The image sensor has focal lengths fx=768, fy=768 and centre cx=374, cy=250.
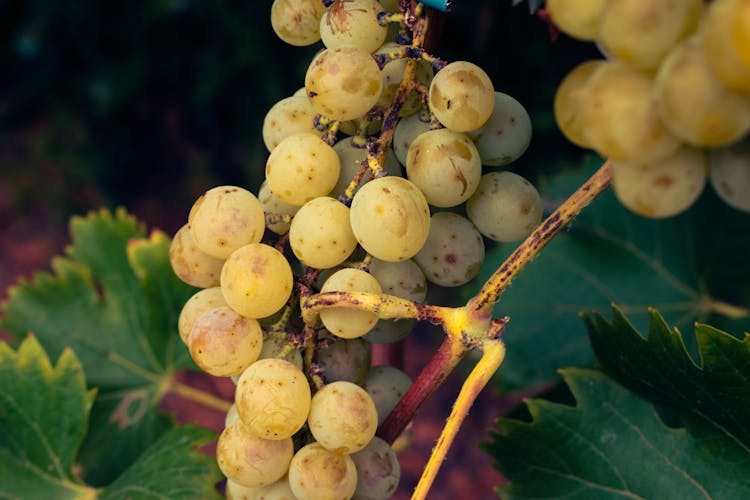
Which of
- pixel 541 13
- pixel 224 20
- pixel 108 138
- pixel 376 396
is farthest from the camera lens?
pixel 108 138

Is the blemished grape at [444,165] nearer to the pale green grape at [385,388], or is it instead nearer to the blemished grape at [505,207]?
the blemished grape at [505,207]

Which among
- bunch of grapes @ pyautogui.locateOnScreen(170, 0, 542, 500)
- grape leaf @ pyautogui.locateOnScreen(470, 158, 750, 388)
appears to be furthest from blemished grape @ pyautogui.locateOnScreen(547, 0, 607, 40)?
grape leaf @ pyautogui.locateOnScreen(470, 158, 750, 388)

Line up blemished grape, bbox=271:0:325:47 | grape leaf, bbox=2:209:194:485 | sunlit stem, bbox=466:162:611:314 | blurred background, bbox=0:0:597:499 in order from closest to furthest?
1. sunlit stem, bbox=466:162:611:314
2. blemished grape, bbox=271:0:325:47
3. grape leaf, bbox=2:209:194:485
4. blurred background, bbox=0:0:597:499

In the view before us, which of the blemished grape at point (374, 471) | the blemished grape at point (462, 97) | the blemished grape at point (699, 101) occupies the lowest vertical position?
the blemished grape at point (374, 471)

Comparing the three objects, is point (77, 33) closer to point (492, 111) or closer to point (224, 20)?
Result: point (224, 20)

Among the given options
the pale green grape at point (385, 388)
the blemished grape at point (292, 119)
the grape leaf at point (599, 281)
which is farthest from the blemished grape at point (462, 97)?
the grape leaf at point (599, 281)

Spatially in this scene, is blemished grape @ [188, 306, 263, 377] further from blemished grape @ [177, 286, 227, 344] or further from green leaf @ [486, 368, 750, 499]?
green leaf @ [486, 368, 750, 499]

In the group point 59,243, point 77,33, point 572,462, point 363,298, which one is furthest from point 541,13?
point 59,243

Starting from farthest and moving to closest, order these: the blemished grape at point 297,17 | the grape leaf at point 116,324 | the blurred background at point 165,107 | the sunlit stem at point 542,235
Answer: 1. the blurred background at point 165,107
2. the grape leaf at point 116,324
3. the blemished grape at point 297,17
4. the sunlit stem at point 542,235
